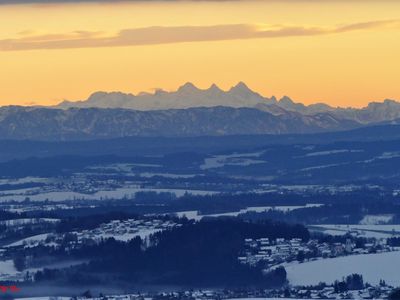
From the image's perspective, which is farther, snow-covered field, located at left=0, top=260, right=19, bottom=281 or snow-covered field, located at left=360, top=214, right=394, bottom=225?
snow-covered field, located at left=360, top=214, right=394, bottom=225

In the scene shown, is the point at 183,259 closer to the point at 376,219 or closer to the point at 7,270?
the point at 7,270

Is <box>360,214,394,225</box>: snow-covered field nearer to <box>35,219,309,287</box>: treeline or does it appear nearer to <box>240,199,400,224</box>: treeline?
<box>240,199,400,224</box>: treeline

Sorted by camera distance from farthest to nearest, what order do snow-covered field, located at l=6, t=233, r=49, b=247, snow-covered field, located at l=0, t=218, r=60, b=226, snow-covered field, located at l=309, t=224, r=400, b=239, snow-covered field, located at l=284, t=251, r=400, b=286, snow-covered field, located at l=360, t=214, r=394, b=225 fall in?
1. snow-covered field, located at l=360, t=214, r=394, b=225
2. snow-covered field, located at l=309, t=224, r=400, b=239
3. snow-covered field, located at l=0, t=218, r=60, b=226
4. snow-covered field, located at l=6, t=233, r=49, b=247
5. snow-covered field, located at l=284, t=251, r=400, b=286

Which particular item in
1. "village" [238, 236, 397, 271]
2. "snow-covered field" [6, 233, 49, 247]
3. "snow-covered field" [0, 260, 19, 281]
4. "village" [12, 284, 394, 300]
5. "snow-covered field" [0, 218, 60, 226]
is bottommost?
"village" [12, 284, 394, 300]

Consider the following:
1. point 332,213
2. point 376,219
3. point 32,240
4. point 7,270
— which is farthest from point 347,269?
point 332,213

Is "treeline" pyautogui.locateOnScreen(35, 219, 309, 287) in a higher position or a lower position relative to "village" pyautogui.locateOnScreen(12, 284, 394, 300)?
higher

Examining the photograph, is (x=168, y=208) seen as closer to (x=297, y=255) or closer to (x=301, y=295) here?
(x=297, y=255)

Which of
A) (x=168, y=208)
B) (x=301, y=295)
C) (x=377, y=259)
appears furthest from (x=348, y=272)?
(x=168, y=208)

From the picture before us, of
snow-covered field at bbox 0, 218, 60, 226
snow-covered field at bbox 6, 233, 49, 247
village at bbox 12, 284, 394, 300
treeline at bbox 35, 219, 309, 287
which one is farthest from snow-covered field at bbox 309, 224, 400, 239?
village at bbox 12, 284, 394, 300

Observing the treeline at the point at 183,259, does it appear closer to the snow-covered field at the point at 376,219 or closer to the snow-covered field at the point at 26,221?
the snow-covered field at the point at 26,221

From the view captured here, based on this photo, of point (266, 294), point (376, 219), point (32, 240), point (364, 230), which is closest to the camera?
point (266, 294)
